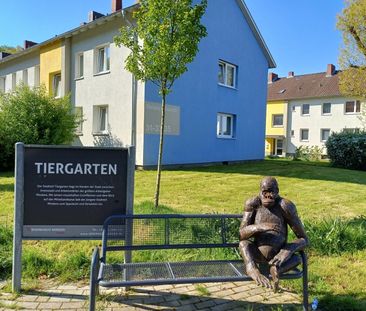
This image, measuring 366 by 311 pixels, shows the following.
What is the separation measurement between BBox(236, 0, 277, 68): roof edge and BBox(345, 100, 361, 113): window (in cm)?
1834

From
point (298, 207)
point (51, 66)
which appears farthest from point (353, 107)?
point (298, 207)

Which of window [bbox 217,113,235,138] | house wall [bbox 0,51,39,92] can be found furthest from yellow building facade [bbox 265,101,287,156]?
house wall [bbox 0,51,39,92]

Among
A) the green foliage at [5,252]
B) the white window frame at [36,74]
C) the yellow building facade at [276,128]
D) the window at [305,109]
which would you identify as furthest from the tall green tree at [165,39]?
the yellow building facade at [276,128]

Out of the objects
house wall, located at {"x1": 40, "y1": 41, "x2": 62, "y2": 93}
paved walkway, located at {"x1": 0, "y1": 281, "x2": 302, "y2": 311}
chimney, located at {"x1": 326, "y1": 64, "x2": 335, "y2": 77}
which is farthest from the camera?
chimney, located at {"x1": 326, "y1": 64, "x2": 335, "y2": 77}

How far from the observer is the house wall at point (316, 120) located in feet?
130

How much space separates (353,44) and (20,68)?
67.8 ft

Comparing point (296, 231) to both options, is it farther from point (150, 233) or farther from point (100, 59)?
point (100, 59)

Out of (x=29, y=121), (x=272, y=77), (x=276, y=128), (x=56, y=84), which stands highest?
(x=272, y=77)

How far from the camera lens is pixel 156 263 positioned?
367cm

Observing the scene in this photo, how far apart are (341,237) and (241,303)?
2.34 meters

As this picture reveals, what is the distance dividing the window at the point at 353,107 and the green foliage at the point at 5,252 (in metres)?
38.9

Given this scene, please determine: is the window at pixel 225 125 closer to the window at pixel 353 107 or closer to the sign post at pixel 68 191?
the sign post at pixel 68 191

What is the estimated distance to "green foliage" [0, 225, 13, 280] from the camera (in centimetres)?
420

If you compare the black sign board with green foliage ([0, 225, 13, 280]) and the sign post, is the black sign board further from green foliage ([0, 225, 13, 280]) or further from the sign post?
green foliage ([0, 225, 13, 280])
